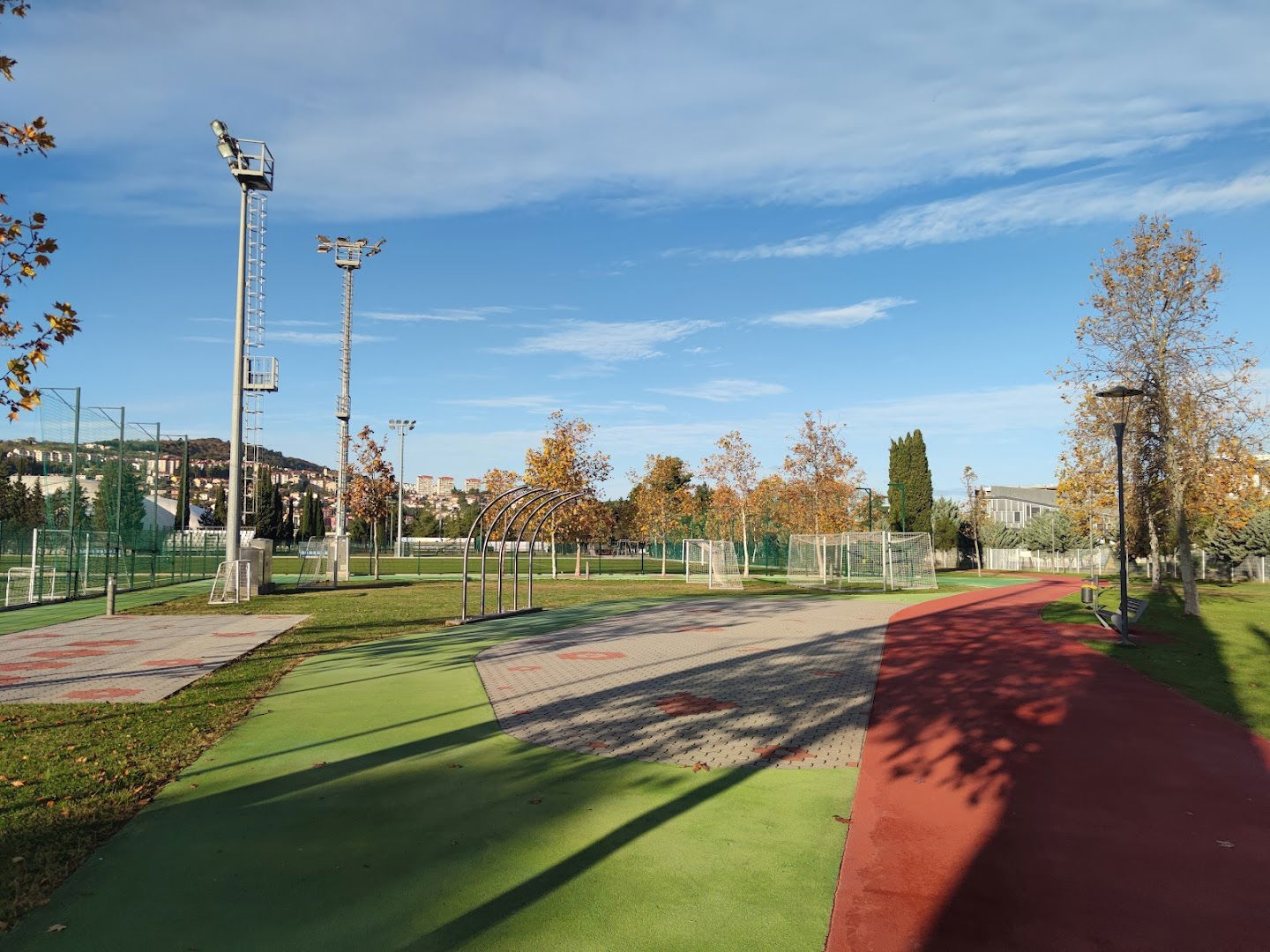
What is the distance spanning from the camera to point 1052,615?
794 inches

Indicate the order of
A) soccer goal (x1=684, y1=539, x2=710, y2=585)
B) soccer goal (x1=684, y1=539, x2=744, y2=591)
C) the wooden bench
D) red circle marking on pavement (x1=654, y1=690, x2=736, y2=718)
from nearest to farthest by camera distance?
red circle marking on pavement (x1=654, y1=690, x2=736, y2=718) < the wooden bench < soccer goal (x1=684, y1=539, x2=744, y2=591) < soccer goal (x1=684, y1=539, x2=710, y2=585)

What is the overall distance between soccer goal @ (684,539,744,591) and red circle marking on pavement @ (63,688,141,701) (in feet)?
78.9

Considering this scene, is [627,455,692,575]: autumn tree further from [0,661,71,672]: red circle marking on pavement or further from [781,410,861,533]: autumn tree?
[0,661,71,672]: red circle marking on pavement

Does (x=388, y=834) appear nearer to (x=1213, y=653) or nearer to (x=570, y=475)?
(x=1213, y=653)

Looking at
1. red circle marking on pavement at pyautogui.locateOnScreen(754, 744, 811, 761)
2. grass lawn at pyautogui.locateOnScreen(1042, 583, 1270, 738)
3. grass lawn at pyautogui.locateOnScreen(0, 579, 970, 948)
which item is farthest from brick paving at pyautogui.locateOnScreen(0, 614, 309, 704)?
grass lawn at pyautogui.locateOnScreen(1042, 583, 1270, 738)

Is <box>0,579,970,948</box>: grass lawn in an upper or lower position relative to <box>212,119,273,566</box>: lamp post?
lower

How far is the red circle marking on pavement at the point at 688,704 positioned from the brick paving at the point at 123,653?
18.7ft

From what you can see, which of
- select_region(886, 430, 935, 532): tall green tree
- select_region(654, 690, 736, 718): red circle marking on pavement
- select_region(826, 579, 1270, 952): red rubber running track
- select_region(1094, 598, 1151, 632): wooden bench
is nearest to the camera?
select_region(826, 579, 1270, 952): red rubber running track

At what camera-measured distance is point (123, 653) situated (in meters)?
13.0

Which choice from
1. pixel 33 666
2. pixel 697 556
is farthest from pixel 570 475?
pixel 33 666

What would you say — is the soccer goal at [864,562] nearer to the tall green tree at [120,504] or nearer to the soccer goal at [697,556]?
the soccer goal at [697,556]

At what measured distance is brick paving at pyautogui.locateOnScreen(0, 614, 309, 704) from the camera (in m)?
9.96

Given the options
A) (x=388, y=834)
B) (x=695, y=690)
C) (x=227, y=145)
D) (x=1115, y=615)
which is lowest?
(x=695, y=690)

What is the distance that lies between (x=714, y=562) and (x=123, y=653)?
949 inches
